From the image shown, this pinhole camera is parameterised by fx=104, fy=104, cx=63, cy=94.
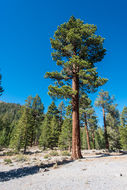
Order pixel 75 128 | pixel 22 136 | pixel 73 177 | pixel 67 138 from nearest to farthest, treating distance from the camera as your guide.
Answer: pixel 73 177 → pixel 75 128 → pixel 22 136 → pixel 67 138

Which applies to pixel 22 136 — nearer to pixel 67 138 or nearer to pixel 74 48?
pixel 67 138

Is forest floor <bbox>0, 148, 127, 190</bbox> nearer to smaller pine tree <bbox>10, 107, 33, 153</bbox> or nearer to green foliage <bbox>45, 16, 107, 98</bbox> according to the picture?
green foliage <bbox>45, 16, 107, 98</bbox>

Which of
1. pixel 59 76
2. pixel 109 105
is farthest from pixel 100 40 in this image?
pixel 109 105

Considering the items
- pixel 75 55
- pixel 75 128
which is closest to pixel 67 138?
pixel 75 128

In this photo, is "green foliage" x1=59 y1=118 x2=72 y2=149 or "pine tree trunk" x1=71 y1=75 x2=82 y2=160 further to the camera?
"green foliage" x1=59 y1=118 x2=72 y2=149

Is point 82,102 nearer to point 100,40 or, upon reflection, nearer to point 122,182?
point 100,40

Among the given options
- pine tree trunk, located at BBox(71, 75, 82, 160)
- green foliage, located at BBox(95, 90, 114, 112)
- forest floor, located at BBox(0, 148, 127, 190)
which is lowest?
forest floor, located at BBox(0, 148, 127, 190)

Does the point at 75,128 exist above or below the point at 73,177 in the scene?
above

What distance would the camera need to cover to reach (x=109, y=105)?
71.9 ft

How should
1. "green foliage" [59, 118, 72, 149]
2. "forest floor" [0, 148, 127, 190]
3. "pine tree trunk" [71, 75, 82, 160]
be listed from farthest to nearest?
"green foliage" [59, 118, 72, 149], "pine tree trunk" [71, 75, 82, 160], "forest floor" [0, 148, 127, 190]

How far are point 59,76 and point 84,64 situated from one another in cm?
282

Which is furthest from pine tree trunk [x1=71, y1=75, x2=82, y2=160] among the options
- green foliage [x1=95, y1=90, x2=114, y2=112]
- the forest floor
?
green foliage [x1=95, y1=90, x2=114, y2=112]

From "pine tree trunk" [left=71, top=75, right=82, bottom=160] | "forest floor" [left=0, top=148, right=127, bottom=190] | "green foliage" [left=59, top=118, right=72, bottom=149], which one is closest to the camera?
"forest floor" [left=0, top=148, right=127, bottom=190]

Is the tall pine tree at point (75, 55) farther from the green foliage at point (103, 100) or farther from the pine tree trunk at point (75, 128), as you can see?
the green foliage at point (103, 100)
